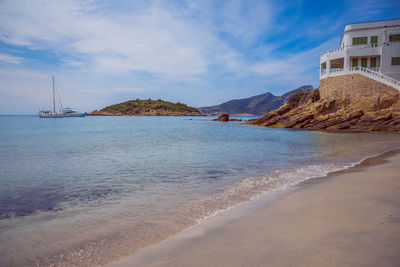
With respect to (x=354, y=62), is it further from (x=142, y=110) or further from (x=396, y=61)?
(x=142, y=110)

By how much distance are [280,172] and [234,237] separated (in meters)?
6.40

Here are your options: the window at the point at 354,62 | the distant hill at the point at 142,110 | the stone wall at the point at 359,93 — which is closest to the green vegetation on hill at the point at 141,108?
the distant hill at the point at 142,110

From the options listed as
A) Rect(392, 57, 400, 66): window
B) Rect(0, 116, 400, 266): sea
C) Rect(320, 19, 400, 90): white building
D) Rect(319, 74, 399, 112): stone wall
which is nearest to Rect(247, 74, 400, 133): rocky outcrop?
Rect(319, 74, 399, 112): stone wall

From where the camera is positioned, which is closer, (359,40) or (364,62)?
(364,62)

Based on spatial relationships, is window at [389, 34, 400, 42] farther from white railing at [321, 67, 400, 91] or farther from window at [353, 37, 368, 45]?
white railing at [321, 67, 400, 91]

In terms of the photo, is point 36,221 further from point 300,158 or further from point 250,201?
point 300,158

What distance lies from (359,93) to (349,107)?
95.1 inches

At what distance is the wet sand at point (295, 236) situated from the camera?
300 centimetres

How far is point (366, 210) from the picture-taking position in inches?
181

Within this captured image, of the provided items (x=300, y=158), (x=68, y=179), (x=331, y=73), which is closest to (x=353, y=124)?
(x=331, y=73)

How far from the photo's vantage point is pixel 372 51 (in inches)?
1387

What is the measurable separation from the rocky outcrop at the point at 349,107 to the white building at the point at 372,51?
1.49 metres

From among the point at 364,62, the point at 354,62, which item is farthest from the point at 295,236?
the point at 364,62

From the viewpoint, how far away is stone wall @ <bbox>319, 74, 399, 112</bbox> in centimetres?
3134
